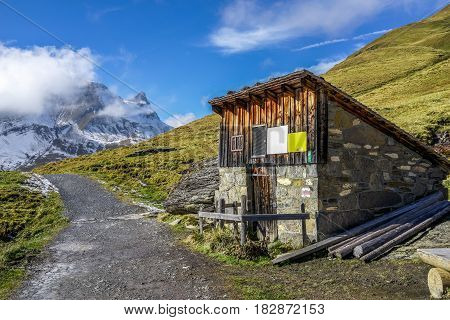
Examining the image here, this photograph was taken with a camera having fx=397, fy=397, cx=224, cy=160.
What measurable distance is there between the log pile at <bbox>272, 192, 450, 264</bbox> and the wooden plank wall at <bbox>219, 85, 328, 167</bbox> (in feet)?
9.03

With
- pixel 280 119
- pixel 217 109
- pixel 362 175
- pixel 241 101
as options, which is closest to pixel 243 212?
pixel 280 119

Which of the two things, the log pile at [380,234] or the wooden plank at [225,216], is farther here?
the wooden plank at [225,216]

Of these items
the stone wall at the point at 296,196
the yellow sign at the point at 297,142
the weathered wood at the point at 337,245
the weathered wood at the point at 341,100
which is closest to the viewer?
the weathered wood at the point at 337,245

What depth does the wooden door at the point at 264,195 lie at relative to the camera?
15.2 m

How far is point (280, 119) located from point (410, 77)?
259ft

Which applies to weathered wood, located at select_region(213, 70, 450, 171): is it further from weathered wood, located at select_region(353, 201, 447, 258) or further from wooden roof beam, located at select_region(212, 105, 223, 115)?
weathered wood, located at select_region(353, 201, 447, 258)

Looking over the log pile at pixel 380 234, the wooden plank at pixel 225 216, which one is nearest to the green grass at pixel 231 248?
the wooden plank at pixel 225 216

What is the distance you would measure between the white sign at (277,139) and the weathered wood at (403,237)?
477 centimetres

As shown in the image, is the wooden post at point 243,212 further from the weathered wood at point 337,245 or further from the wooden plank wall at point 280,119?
the weathered wood at point 337,245

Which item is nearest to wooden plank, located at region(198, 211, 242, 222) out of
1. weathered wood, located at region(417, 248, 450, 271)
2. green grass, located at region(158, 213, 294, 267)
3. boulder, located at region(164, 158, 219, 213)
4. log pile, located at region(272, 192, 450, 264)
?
green grass, located at region(158, 213, 294, 267)

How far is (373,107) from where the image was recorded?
59.0 meters

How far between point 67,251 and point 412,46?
134298mm

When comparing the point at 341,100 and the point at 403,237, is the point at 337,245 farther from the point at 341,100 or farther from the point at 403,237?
the point at 341,100

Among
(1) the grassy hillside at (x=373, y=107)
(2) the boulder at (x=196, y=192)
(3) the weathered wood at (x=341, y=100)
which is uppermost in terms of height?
(1) the grassy hillside at (x=373, y=107)
